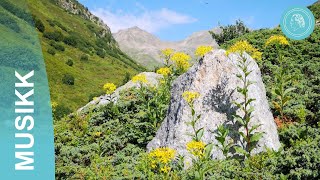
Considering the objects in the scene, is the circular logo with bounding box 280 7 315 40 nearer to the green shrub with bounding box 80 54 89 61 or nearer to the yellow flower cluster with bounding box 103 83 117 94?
the yellow flower cluster with bounding box 103 83 117 94

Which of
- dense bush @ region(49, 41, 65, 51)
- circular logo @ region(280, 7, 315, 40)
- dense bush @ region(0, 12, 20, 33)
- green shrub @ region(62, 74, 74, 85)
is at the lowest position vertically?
circular logo @ region(280, 7, 315, 40)

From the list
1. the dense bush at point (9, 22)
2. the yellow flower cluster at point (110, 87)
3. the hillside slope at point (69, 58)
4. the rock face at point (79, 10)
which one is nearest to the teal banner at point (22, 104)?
the dense bush at point (9, 22)

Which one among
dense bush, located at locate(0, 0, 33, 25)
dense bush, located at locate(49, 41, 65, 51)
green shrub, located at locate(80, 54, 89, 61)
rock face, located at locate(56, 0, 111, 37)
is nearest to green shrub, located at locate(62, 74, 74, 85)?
dense bush, located at locate(49, 41, 65, 51)

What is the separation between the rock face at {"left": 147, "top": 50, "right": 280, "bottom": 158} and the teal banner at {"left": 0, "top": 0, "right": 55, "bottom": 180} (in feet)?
12.0

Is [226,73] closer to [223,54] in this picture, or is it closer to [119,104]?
[223,54]

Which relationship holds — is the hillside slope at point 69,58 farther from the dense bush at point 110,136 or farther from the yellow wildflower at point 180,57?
the yellow wildflower at point 180,57

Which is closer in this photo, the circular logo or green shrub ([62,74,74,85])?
the circular logo

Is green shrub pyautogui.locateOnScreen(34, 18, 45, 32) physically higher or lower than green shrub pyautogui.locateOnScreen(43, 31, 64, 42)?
higher

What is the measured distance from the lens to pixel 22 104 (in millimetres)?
11984

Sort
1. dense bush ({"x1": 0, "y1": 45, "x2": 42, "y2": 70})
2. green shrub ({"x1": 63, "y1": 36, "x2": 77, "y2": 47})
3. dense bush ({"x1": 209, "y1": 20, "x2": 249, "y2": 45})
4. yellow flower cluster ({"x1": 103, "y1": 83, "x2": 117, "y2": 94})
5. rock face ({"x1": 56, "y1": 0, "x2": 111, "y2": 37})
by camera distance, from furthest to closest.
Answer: rock face ({"x1": 56, "y1": 0, "x2": 111, "y2": 37}) → green shrub ({"x1": 63, "y1": 36, "x2": 77, "y2": 47}) → dense bush ({"x1": 0, "y1": 45, "x2": 42, "y2": 70}) → dense bush ({"x1": 209, "y1": 20, "x2": 249, "y2": 45}) → yellow flower cluster ({"x1": 103, "y1": 83, "x2": 117, "y2": 94})

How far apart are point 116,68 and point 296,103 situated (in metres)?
84.6

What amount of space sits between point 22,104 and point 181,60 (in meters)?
6.61

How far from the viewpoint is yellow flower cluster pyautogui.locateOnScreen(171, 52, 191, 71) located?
15805mm

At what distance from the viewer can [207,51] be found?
14.2 m
